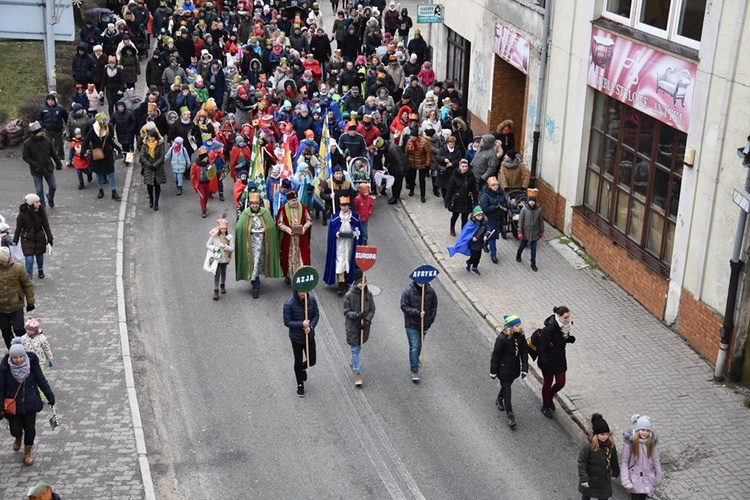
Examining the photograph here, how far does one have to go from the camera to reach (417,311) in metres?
15.4

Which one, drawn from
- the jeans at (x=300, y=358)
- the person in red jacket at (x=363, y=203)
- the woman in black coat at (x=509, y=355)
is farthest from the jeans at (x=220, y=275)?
the woman in black coat at (x=509, y=355)

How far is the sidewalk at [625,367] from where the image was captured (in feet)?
45.2

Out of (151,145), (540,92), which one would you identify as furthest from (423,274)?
(151,145)

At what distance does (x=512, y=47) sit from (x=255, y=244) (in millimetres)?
8675

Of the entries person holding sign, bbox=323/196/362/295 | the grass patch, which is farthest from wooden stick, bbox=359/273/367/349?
the grass patch

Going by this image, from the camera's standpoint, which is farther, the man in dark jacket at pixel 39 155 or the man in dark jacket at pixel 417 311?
the man in dark jacket at pixel 39 155

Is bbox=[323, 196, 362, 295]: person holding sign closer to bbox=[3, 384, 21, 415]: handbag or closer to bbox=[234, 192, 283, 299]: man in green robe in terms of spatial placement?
bbox=[234, 192, 283, 299]: man in green robe

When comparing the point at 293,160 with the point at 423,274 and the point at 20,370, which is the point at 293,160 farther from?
→ the point at 20,370

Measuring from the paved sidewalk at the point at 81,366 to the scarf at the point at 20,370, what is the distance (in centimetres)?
118

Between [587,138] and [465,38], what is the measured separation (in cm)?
921

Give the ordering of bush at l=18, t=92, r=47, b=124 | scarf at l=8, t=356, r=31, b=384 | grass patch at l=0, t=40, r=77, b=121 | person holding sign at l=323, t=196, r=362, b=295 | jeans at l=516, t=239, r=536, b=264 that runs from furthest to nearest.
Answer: grass patch at l=0, t=40, r=77, b=121, bush at l=18, t=92, r=47, b=124, jeans at l=516, t=239, r=536, b=264, person holding sign at l=323, t=196, r=362, b=295, scarf at l=8, t=356, r=31, b=384

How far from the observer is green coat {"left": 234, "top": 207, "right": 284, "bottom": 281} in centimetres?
1833

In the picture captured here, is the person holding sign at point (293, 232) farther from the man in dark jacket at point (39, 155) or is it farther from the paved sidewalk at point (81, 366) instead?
the man in dark jacket at point (39, 155)

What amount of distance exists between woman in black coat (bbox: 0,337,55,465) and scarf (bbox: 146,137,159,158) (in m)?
9.45
